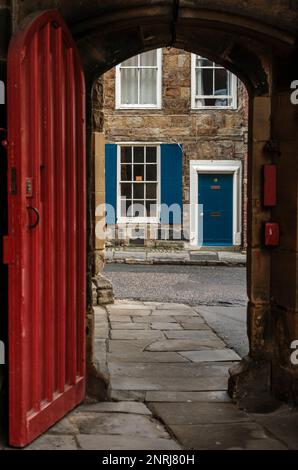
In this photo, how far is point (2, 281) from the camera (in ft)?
13.7

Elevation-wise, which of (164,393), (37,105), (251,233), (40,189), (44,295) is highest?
(37,105)

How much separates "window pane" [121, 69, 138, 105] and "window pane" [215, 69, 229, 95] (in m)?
2.17

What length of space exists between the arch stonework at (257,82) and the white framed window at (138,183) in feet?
42.0

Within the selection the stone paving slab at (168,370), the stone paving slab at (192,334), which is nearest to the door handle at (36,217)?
the stone paving slab at (168,370)

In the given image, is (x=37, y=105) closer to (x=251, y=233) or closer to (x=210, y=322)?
(x=251, y=233)

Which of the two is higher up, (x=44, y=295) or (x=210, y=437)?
(x=44, y=295)

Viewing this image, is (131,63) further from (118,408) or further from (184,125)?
(118,408)

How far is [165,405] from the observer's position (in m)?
5.16

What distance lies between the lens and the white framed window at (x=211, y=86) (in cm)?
1805

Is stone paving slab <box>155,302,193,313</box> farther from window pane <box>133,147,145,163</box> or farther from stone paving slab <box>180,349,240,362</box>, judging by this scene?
window pane <box>133,147,145,163</box>

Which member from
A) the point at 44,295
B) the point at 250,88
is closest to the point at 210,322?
the point at 250,88

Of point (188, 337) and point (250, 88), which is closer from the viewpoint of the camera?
point (250, 88)

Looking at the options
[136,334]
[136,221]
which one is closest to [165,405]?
[136,334]
